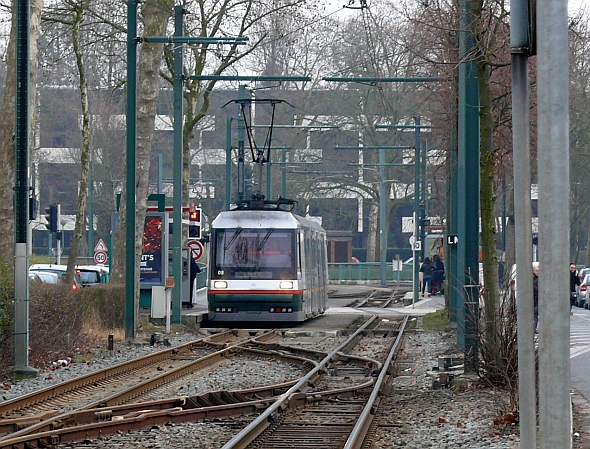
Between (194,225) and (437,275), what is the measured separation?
1885cm

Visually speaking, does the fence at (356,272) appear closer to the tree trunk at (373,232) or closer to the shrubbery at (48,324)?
the tree trunk at (373,232)

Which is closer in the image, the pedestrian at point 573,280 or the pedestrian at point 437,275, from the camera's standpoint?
Answer: the pedestrian at point 573,280

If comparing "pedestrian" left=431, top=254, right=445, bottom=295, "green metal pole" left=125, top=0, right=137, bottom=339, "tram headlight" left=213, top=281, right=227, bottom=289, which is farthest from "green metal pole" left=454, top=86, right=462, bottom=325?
"pedestrian" left=431, top=254, right=445, bottom=295

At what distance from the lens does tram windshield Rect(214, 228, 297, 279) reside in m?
27.3

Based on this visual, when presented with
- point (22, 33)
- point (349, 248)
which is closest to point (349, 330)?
point (22, 33)

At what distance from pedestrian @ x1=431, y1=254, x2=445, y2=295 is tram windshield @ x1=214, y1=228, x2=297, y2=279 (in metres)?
18.4

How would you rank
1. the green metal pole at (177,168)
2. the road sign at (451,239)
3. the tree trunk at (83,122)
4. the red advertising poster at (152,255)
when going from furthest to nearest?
the red advertising poster at (152,255)
the tree trunk at (83,122)
the green metal pole at (177,168)
the road sign at (451,239)

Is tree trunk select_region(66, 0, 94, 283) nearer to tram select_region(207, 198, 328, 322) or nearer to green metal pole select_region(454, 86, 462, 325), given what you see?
tram select_region(207, 198, 328, 322)

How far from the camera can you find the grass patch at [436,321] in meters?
27.8

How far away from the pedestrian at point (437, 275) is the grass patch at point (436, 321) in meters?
13.4

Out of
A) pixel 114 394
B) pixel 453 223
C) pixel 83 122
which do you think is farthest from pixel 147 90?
pixel 114 394

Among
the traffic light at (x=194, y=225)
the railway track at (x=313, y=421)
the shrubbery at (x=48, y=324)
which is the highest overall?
the traffic light at (x=194, y=225)

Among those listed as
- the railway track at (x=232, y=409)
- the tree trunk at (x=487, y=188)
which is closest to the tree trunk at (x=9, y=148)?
the railway track at (x=232, y=409)

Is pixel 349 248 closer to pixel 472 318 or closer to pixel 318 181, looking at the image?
pixel 318 181
